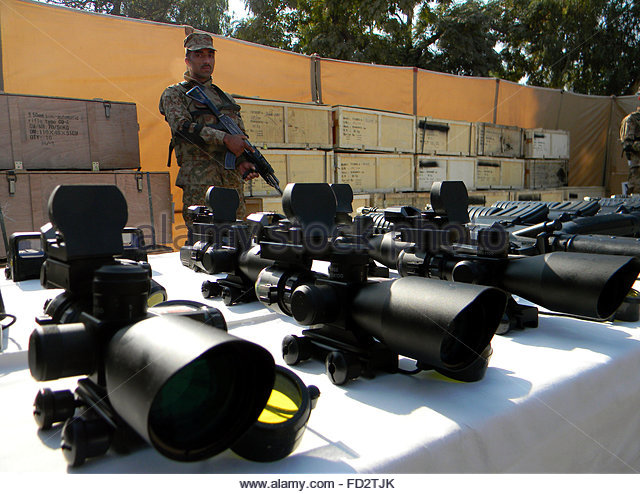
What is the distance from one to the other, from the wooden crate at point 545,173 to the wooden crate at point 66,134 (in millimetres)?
5672

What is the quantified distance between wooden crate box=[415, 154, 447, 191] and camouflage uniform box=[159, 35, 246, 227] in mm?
3078

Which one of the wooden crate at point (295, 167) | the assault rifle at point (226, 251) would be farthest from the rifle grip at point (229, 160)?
the assault rifle at point (226, 251)

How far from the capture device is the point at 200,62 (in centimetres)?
302

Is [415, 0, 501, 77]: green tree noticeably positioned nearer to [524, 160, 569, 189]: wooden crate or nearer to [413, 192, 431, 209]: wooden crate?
[524, 160, 569, 189]: wooden crate

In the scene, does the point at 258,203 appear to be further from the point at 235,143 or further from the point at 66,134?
the point at 66,134

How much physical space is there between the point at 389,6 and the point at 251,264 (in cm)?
1132

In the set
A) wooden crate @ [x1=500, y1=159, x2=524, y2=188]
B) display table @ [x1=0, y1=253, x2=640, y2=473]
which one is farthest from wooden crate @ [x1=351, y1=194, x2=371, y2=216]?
display table @ [x1=0, y1=253, x2=640, y2=473]

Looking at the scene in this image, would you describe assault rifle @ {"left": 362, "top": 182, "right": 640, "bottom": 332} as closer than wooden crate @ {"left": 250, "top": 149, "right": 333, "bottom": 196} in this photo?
Yes

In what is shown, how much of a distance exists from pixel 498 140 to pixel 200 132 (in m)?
5.03

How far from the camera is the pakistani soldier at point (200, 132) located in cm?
297

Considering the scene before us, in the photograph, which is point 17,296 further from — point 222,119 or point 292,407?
point 222,119

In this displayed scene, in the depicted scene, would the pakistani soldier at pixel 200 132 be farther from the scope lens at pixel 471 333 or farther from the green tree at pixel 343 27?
the green tree at pixel 343 27

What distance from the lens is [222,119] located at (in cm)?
310

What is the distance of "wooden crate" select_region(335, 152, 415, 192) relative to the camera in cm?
513
